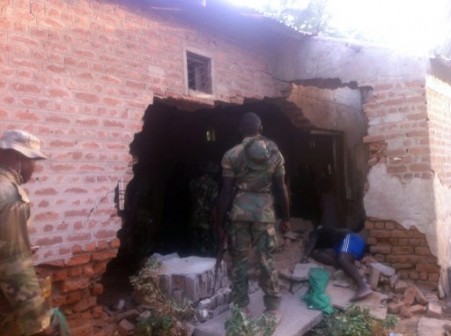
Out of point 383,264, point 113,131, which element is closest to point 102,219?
point 113,131

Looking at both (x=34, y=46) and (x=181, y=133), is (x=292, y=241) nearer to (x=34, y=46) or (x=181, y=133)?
(x=181, y=133)

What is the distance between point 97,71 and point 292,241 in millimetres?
3833

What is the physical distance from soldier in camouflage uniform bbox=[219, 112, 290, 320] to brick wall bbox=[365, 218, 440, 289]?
2.24 metres

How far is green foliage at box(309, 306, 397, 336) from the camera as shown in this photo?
4.24 m

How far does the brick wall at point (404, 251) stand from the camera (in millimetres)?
5562

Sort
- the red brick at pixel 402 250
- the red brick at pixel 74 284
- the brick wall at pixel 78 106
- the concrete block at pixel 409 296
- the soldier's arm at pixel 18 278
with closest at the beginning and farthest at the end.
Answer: the soldier's arm at pixel 18 278
the brick wall at pixel 78 106
the red brick at pixel 74 284
the concrete block at pixel 409 296
the red brick at pixel 402 250

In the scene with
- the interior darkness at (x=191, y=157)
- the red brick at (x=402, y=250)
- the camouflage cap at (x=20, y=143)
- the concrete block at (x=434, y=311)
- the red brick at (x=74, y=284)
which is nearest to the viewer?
the camouflage cap at (x=20, y=143)

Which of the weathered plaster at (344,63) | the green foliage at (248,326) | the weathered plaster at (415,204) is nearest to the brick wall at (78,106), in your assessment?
the green foliage at (248,326)

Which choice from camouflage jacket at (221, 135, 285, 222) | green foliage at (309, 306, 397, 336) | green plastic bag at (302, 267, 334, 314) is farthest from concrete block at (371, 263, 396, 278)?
camouflage jacket at (221, 135, 285, 222)

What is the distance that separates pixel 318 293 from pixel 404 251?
1.55m

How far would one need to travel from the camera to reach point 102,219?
4.23 meters

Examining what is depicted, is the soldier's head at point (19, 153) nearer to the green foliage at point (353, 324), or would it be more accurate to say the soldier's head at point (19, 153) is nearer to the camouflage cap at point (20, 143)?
the camouflage cap at point (20, 143)

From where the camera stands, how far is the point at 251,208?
13.7ft

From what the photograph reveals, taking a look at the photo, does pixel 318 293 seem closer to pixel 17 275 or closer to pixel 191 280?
pixel 191 280
